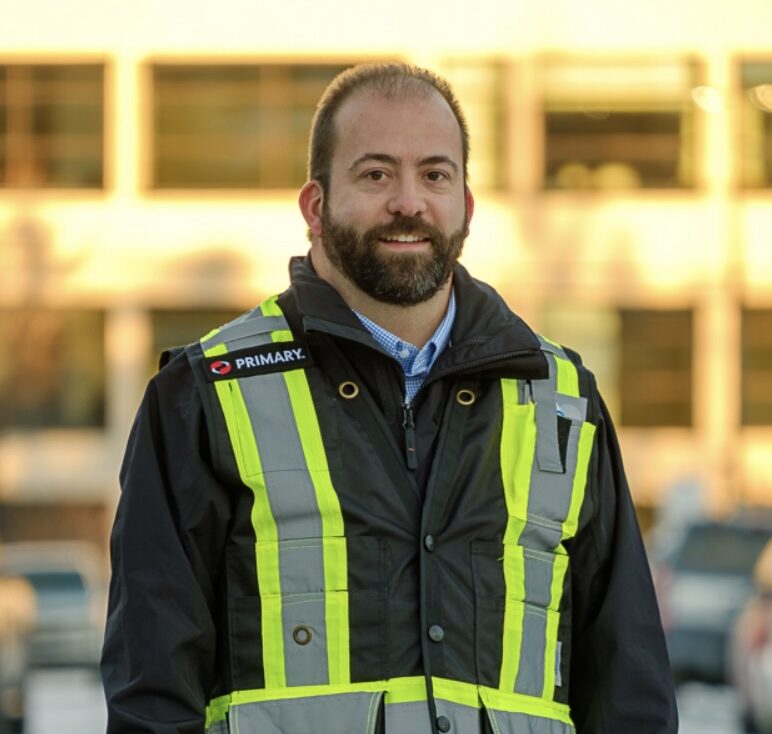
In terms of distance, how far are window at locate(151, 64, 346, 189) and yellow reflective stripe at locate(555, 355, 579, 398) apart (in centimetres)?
3888

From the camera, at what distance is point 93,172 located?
43875mm

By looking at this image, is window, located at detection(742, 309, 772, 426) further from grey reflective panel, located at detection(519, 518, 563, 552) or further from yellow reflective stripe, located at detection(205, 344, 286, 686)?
yellow reflective stripe, located at detection(205, 344, 286, 686)

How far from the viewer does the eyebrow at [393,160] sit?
4289 mm

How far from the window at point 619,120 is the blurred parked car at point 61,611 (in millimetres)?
13161

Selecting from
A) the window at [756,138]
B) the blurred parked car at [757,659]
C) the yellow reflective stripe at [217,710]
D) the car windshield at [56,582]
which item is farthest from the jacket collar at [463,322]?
the window at [756,138]

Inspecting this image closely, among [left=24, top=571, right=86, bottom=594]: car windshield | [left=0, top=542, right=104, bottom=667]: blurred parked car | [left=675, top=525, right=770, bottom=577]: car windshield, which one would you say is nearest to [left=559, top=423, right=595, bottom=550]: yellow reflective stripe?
[left=675, top=525, right=770, bottom=577]: car windshield

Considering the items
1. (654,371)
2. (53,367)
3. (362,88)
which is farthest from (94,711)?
(654,371)

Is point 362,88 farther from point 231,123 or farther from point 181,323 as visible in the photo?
point 231,123

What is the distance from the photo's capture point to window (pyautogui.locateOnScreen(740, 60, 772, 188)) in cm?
4316

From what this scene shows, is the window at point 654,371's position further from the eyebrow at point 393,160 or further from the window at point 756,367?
the eyebrow at point 393,160

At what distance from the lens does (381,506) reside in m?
4.10

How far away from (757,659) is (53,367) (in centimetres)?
2888

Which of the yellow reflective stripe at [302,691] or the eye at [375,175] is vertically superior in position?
the eye at [375,175]

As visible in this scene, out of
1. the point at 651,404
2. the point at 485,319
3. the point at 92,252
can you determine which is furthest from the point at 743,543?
the point at 92,252
